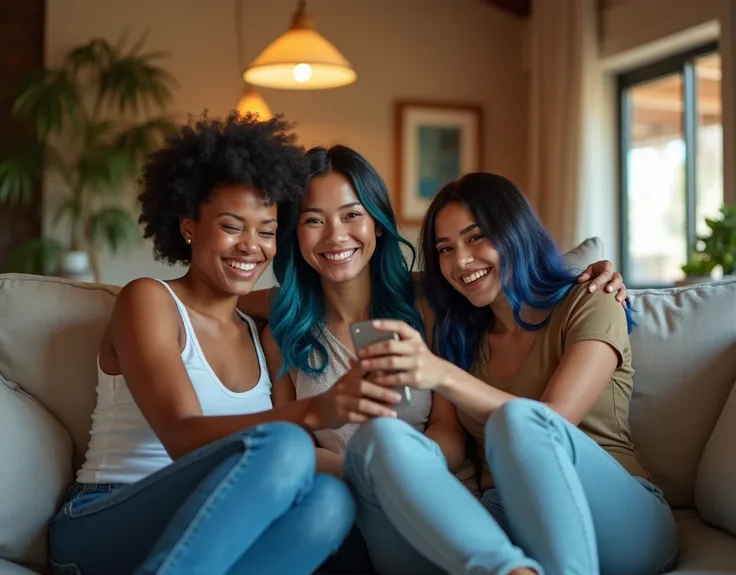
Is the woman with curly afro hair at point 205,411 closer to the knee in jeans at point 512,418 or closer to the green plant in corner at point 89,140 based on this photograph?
the knee in jeans at point 512,418

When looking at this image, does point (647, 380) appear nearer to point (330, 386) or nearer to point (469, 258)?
point (469, 258)

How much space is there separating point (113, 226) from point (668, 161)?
2.77m

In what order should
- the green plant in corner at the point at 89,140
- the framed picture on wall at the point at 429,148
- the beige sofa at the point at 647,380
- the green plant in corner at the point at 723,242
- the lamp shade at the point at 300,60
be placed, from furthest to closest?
the framed picture on wall at the point at 429,148, the green plant in corner at the point at 89,140, the lamp shade at the point at 300,60, the green plant in corner at the point at 723,242, the beige sofa at the point at 647,380

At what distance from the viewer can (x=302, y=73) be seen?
11.0ft

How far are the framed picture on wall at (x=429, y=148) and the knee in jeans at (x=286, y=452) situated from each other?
381 cm

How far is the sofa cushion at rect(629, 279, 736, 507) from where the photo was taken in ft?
5.78

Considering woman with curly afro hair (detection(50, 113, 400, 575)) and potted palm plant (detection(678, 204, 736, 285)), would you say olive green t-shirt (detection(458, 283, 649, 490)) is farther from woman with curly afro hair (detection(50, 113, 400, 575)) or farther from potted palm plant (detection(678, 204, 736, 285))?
potted palm plant (detection(678, 204, 736, 285))

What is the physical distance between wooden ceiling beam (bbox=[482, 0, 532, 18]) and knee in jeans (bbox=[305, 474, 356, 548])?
14.6 ft

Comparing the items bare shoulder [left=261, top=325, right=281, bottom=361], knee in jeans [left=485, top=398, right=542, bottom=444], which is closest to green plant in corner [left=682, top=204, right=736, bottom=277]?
bare shoulder [left=261, top=325, right=281, bottom=361]

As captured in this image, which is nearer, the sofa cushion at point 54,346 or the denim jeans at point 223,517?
the denim jeans at point 223,517

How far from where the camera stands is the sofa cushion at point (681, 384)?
69.4 inches

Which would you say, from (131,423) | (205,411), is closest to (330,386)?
(205,411)

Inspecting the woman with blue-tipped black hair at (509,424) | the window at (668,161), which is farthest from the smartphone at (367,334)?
the window at (668,161)

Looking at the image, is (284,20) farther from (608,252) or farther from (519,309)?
(519,309)
